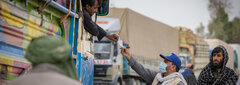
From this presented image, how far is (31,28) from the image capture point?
3391mm

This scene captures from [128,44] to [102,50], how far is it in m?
1.00

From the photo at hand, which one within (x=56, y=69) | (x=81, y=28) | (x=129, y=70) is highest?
(x=81, y=28)

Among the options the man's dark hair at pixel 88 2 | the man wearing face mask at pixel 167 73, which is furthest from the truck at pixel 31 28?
the man wearing face mask at pixel 167 73

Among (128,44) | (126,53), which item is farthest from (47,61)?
(128,44)

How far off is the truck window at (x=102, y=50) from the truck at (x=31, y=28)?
8.46m

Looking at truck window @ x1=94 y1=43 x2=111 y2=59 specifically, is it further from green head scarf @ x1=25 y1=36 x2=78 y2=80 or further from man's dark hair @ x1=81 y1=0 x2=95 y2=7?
green head scarf @ x1=25 y1=36 x2=78 y2=80

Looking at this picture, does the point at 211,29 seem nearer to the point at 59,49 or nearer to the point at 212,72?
the point at 212,72

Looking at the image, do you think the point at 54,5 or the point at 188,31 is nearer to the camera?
the point at 54,5

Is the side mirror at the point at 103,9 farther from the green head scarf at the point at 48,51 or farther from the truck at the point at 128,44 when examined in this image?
the truck at the point at 128,44

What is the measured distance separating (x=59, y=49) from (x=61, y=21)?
2.19 meters

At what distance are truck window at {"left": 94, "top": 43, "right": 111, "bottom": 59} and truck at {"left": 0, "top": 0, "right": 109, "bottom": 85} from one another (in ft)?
27.7

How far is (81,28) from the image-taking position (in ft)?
15.4

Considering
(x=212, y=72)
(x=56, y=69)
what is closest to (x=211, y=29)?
(x=212, y=72)

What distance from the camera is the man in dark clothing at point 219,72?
5547 millimetres
